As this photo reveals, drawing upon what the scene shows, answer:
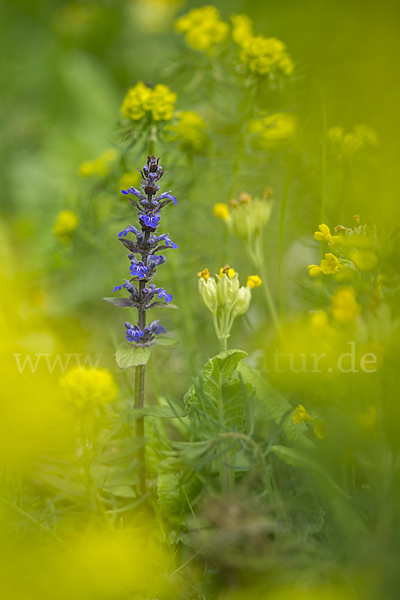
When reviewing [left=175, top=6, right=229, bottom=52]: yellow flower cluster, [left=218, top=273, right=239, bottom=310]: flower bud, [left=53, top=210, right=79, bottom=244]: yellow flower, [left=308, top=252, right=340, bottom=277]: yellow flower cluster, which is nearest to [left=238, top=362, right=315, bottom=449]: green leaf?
[left=218, top=273, right=239, bottom=310]: flower bud

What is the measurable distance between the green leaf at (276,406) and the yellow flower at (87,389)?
0.88ft

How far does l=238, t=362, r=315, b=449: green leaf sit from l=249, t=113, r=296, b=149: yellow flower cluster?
28.3 inches

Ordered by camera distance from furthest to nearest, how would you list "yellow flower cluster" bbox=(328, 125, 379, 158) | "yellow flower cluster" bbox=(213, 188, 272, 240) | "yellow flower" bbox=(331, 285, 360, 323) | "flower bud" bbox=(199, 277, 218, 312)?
"yellow flower cluster" bbox=(213, 188, 272, 240) → "yellow flower cluster" bbox=(328, 125, 379, 158) → "flower bud" bbox=(199, 277, 218, 312) → "yellow flower" bbox=(331, 285, 360, 323)

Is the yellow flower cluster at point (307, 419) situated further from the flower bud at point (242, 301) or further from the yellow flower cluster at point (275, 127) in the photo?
the yellow flower cluster at point (275, 127)

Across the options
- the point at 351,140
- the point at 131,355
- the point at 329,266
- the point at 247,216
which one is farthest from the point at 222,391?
the point at 351,140

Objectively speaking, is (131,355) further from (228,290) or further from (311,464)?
(311,464)

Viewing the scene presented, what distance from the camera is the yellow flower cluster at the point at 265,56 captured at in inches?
46.3

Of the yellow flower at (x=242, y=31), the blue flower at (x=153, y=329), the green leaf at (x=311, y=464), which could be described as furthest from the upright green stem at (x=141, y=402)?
the yellow flower at (x=242, y=31)

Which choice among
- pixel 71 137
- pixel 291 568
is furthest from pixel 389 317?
pixel 71 137

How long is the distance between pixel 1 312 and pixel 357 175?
3.49 ft

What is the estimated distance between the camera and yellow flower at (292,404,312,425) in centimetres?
82

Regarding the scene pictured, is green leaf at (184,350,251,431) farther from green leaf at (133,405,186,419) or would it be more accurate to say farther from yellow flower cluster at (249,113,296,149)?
yellow flower cluster at (249,113,296,149)

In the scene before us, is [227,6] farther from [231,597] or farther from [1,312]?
[231,597]

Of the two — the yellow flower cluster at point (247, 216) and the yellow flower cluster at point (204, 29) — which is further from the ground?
the yellow flower cluster at point (204, 29)
